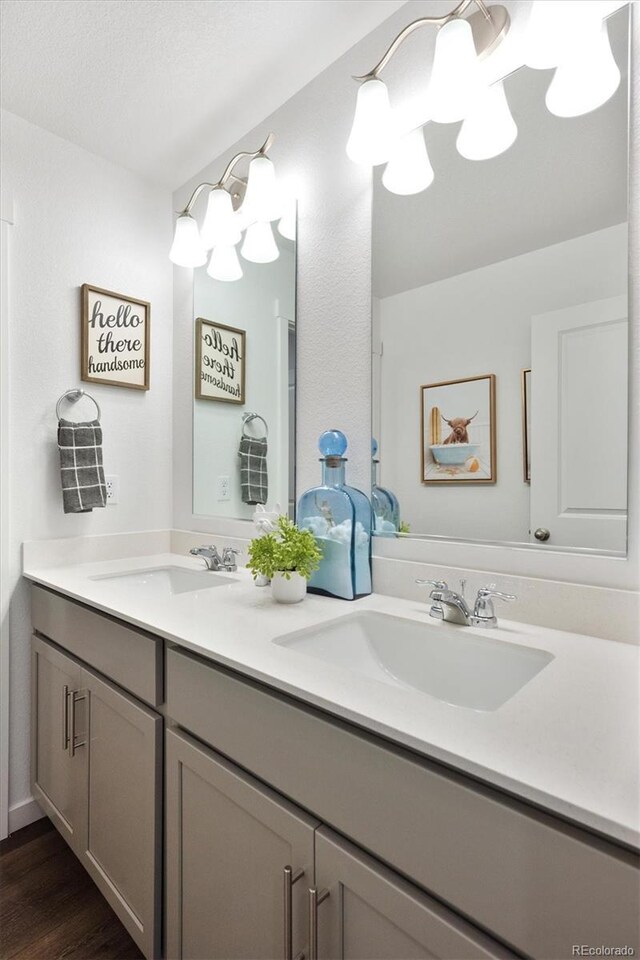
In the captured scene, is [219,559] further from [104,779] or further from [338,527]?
[104,779]

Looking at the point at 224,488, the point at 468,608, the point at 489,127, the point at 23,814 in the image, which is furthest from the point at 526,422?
the point at 23,814

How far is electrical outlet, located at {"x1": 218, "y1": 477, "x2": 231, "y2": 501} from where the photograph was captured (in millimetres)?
1883

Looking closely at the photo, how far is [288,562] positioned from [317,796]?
577mm

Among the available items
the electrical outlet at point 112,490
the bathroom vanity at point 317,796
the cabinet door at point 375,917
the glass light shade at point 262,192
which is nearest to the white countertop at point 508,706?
the bathroom vanity at point 317,796

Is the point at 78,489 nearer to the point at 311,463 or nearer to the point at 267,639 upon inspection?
the point at 311,463

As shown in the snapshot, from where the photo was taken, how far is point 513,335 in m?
1.14

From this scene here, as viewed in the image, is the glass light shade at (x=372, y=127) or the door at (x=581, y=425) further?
the glass light shade at (x=372, y=127)

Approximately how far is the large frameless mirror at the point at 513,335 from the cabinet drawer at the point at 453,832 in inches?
24.4

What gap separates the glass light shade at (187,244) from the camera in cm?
185

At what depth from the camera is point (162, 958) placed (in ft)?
3.56

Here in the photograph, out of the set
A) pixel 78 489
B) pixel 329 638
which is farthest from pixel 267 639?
pixel 78 489

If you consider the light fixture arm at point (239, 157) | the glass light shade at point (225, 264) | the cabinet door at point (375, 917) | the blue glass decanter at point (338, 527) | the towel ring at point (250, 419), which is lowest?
the cabinet door at point (375, 917)

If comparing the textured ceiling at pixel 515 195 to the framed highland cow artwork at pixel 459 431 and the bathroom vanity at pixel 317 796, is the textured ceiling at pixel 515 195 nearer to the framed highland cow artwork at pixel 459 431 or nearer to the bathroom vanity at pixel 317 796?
the framed highland cow artwork at pixel 459 431

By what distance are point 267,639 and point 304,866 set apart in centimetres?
36
